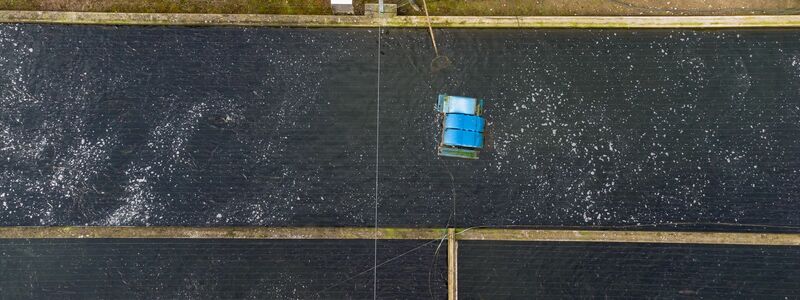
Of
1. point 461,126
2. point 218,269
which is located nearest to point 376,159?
point 461,126

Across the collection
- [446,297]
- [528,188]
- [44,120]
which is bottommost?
[446,297]

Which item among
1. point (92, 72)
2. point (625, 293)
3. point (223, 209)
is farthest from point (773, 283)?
point (92, 72)

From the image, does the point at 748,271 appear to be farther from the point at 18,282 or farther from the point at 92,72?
the point at 18,282

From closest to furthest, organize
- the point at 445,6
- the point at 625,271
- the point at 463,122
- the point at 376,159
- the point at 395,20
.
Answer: the point at 625,271 → the point at 463,122 → the point at 376,159 → the point at 395,20 → the point at 445,6

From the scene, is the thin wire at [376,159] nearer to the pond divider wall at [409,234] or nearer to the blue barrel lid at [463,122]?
the pond divider wall at [409,234]

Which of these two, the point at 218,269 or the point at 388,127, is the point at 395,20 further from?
the point at 218,269

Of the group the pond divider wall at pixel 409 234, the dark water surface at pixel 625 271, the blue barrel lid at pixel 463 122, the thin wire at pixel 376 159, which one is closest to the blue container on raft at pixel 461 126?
the blue barrel lid at pixel 463 122
